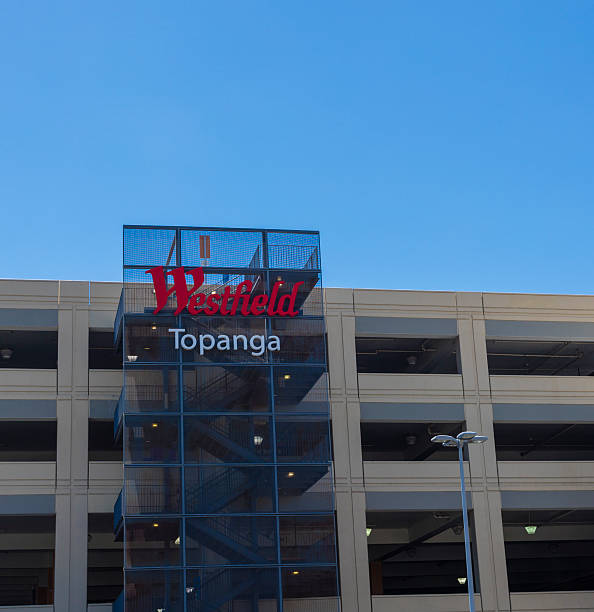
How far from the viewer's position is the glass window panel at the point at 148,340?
143ft

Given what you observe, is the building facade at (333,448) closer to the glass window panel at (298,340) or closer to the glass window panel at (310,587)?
the glass window panel at (310,587)

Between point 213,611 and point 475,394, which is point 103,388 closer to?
point 213,611

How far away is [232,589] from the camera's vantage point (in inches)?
1603

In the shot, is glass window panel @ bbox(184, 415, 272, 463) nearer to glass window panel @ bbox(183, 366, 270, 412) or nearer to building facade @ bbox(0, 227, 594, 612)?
building facade @ bbox(0, 227, 594, 612)

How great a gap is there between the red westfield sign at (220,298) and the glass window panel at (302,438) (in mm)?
4333

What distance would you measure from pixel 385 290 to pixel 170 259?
1017cm

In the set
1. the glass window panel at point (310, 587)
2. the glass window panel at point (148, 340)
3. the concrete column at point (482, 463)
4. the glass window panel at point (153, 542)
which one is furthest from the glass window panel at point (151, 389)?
the concrete column at point (482, 463)

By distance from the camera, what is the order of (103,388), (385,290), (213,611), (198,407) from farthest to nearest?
1. (385,290)
2. (103,388)
3. (198,407)
4. (213,611)

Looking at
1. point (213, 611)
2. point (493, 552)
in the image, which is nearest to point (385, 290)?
point (493, 552)

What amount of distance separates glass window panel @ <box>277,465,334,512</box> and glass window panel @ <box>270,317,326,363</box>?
4.40 meters

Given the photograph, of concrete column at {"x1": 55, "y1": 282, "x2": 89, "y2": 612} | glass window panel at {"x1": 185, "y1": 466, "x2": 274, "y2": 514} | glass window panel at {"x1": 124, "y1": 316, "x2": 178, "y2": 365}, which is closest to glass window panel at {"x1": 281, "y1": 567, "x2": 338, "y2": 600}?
glass window panel at {"x1": 185, "y1": 466, "x2": 274, "y2": 514}

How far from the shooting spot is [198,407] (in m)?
43.1

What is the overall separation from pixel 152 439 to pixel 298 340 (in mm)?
7063

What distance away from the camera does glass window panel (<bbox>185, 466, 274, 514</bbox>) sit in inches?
1644
